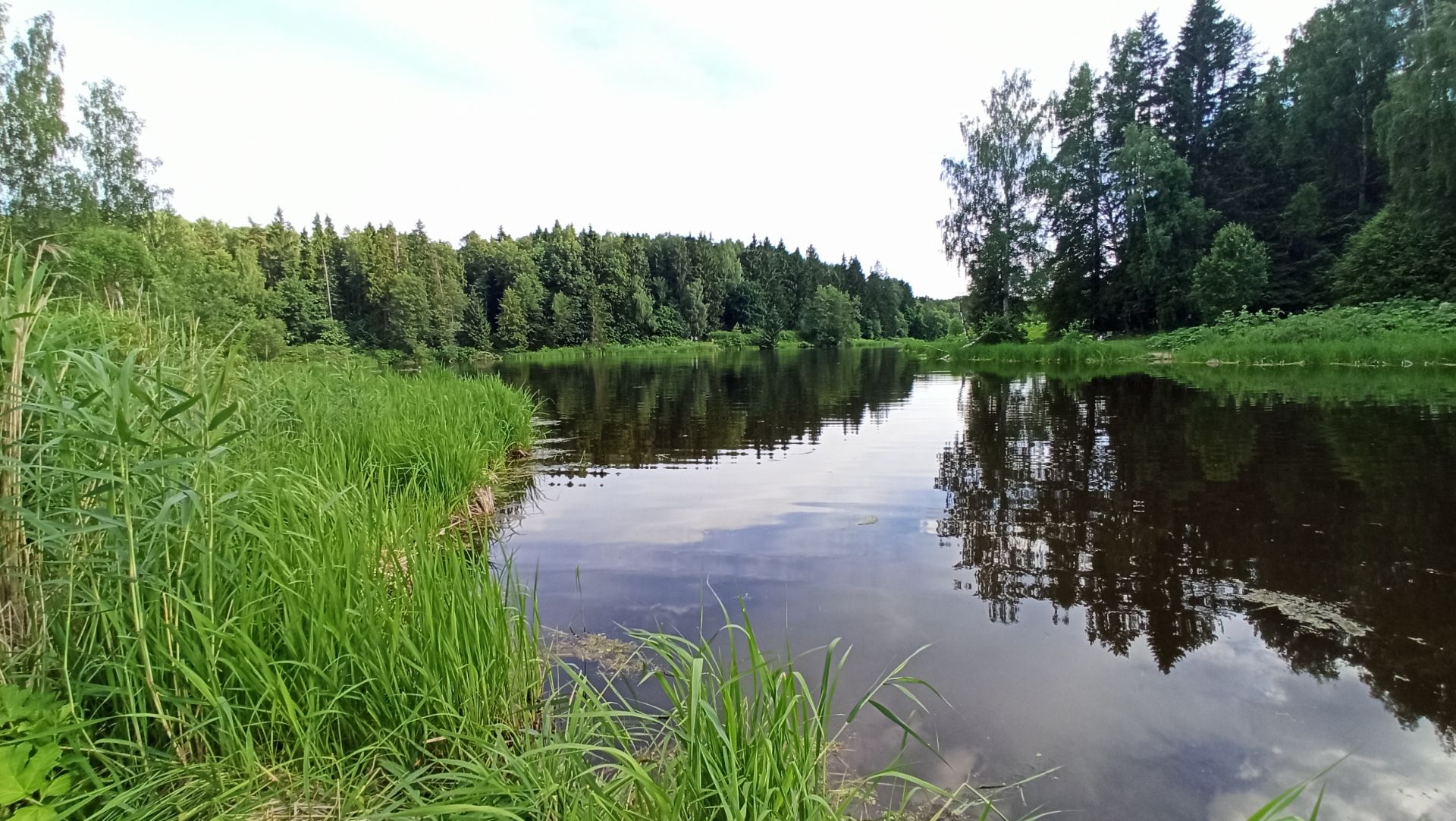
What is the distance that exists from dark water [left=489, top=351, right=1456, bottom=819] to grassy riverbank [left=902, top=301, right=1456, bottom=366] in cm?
1263

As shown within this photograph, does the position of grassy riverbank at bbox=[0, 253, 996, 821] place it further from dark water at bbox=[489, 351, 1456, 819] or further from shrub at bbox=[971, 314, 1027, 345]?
shrub at bbox=[971, 314, 1027, 345]

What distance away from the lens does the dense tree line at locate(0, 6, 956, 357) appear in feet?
103

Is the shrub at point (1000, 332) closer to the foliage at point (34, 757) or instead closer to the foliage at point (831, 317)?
the foliage at point (34, 757)

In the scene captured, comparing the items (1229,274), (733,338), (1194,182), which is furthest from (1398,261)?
(733,338)

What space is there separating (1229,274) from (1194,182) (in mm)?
11629

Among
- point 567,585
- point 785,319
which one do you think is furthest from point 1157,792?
point 785,319

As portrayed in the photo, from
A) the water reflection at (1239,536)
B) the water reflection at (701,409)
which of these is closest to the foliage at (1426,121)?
the water reflection at (701,409)

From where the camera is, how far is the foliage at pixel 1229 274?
30.0 metres

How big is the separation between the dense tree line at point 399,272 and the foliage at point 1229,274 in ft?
61.1

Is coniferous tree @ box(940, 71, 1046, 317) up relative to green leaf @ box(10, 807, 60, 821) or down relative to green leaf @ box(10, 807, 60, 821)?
up

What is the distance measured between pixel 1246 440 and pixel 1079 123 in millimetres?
32461

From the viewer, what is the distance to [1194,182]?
38.1 m

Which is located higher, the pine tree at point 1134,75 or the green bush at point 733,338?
the pine tree at point 1134,75

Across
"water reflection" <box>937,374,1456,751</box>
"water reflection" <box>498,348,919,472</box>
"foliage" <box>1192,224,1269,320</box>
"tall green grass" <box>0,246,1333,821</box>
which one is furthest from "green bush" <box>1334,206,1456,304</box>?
"tall green grass" <box>0,246,1333,821</box>
